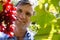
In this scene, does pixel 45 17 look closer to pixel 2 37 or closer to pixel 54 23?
pixel 54 23

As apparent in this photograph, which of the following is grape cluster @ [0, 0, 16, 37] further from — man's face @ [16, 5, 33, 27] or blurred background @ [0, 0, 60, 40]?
blurred background @ [0, 0, 60, 40]

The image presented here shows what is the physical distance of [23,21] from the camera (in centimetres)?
64

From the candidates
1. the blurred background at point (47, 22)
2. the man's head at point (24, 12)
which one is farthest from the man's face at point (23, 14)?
the blurred background at point (47, 22)

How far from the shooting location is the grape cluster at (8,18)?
626 millimetres

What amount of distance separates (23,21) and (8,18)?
0.20 ft

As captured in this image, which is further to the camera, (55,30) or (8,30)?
(8,30)

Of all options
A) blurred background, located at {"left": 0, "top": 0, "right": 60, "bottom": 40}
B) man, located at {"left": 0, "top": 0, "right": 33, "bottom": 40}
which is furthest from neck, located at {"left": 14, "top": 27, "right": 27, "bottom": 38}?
blurred background, located at {"left": 0, "top": 0, "right": 60, "bottom": 40}

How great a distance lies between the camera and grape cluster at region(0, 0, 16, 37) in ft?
2.05

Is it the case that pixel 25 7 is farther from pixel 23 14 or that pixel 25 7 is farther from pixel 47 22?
pixel 47 22

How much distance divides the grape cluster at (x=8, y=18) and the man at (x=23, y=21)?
0.06 feet

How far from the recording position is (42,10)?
395mm

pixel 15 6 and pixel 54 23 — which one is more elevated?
pixel 15 6

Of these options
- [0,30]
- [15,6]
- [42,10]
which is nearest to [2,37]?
[0,30]

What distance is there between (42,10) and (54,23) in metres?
0.04
